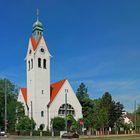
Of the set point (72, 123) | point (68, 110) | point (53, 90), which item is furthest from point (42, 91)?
point (72, 123)

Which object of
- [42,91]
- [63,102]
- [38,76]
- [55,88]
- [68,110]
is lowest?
[68,110]

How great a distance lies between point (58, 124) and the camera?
86.9m

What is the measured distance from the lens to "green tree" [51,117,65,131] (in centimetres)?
8694

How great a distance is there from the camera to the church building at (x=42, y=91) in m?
91.1

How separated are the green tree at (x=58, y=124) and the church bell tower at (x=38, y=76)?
12.4 feet

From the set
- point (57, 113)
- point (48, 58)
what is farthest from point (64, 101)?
point (48, 58)

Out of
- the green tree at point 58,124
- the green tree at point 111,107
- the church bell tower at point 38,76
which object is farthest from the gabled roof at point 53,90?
the green tree at point 111,107

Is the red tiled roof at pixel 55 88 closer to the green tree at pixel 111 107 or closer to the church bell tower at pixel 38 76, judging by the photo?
the church bell tower at pixel 38 76

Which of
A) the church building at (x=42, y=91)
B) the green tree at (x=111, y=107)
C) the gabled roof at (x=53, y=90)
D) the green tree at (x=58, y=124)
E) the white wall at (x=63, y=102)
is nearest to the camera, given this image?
the green tree at (x=58, y=124)

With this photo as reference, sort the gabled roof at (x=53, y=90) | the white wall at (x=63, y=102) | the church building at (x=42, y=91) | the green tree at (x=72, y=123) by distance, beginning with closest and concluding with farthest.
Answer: the green tree at (x=72, y=123) < the church building at (x=42, y=91) < the white wall at (x=63, y=102) < the gabled roof at (x=53, y=90)

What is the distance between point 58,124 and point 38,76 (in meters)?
13.6

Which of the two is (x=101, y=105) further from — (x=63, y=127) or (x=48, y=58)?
(x=48, y=58)

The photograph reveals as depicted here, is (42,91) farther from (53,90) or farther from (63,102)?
(63,102)

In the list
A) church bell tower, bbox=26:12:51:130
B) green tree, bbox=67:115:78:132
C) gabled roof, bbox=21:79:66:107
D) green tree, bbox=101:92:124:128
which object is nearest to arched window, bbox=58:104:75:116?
green tree, bbox=67:115:78:132
